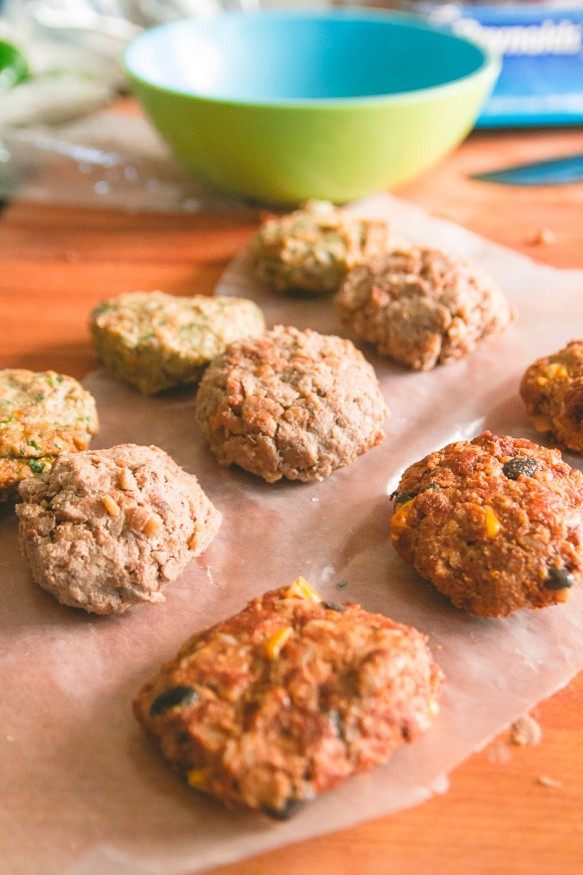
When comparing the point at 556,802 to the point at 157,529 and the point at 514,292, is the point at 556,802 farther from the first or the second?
the point at 514,292

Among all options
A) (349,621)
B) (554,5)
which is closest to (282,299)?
Answer: (349,621)

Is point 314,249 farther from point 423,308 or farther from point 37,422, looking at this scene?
point 37,422

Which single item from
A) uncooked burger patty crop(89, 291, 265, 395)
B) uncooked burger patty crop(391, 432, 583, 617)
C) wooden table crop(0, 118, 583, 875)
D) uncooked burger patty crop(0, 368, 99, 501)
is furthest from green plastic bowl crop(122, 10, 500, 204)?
uncooked burger patty crop(391, 432, 583, 617)

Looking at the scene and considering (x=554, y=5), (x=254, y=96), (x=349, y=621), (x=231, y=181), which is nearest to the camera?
(x=349, y=621)

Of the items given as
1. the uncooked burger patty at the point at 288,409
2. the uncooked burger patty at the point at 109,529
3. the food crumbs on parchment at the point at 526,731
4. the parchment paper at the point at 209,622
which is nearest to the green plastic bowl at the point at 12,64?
the parchment paper at the point at 209,622

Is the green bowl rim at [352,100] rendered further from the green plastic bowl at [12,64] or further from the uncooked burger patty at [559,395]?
the uncooked burger patty at [559,395]
